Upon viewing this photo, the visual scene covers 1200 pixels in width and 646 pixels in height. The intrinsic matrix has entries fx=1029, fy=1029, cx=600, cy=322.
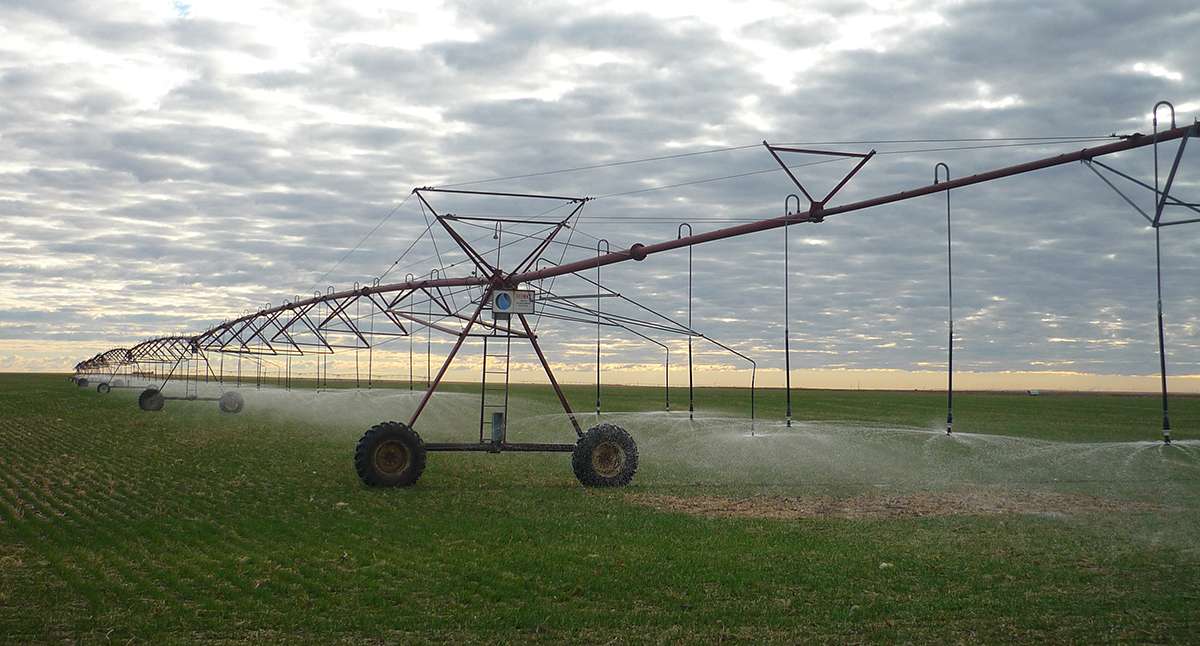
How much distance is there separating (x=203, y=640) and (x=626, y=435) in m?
15.2

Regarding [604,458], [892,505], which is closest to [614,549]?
[892,505]

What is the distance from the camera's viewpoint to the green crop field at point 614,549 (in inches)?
455

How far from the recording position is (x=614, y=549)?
636 inches

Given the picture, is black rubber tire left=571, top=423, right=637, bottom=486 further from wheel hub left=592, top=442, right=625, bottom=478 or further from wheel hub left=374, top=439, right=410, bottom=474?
wheel hub left=374, top=439, right=410, bottom=474

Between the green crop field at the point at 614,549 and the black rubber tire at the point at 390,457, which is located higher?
the black rubber tire at the point at 390,457

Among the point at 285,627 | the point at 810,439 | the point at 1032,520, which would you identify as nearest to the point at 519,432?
the point at 810,439

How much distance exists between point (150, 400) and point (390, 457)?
50157 millimetres

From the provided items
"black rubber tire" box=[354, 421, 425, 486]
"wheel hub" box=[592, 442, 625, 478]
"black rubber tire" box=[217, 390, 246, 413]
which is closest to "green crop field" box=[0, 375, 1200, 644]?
"black rubber tire" box=[354, 421, 425, 486]

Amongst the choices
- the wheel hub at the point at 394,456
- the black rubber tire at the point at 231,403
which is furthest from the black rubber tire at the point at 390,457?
the black rubber tire at the point at 231,403

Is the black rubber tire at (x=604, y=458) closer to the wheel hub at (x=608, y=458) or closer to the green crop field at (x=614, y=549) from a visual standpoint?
the wheel hub at (x=608, y=458)

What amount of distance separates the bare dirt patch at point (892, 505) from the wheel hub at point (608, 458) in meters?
1.61

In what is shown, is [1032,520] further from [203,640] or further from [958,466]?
[203,640]

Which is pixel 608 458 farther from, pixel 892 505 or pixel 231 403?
pixel 231 403

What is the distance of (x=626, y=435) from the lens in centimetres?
2528
